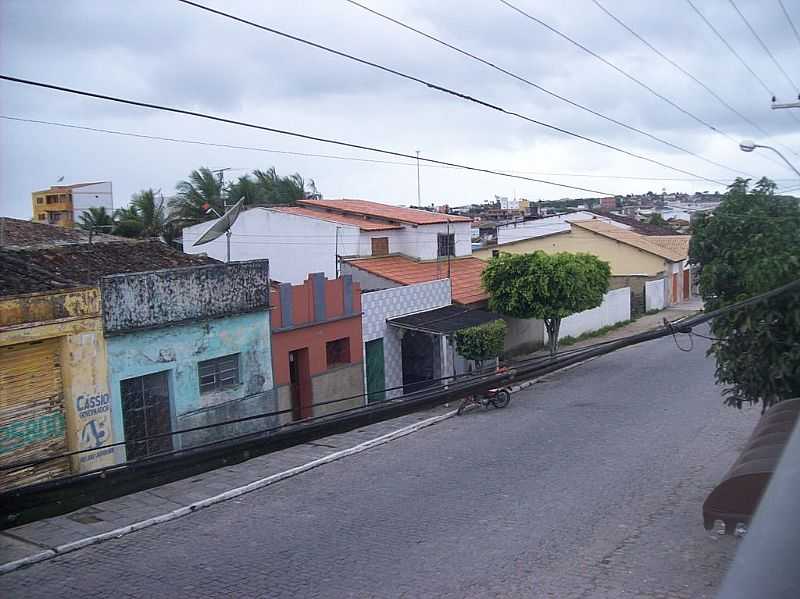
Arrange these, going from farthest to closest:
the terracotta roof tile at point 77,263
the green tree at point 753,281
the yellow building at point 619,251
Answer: the yellow building at point 619,251 < the terracotta roof tile at point 77,263 < the green tree at point 753,281

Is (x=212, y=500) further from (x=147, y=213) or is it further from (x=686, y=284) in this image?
(x=686, y=284)

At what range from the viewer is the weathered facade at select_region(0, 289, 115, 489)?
12.8 metres

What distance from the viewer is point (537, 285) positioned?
24359 mm

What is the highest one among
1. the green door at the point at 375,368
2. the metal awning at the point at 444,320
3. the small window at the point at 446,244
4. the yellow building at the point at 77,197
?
the yellow building at the point at 77,197

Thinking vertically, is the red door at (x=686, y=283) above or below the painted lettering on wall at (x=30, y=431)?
below

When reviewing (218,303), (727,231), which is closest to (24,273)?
(218,303)

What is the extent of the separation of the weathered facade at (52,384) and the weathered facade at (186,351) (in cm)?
38

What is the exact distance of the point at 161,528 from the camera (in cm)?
1169

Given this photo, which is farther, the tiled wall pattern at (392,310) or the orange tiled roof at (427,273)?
the orange tiled roof at (427,273)

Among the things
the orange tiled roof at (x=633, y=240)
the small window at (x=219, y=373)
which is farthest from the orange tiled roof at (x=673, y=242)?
the small window at (x=219, y=373)

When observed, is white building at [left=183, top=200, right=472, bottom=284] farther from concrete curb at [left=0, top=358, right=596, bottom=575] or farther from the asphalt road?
the asphalt road

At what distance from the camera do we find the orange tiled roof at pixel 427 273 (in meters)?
24.8

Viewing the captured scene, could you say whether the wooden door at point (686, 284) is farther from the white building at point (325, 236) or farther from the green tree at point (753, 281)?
the green tree at point (753, 281)

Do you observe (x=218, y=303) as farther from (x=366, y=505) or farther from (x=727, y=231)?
(x=727, y=231)
